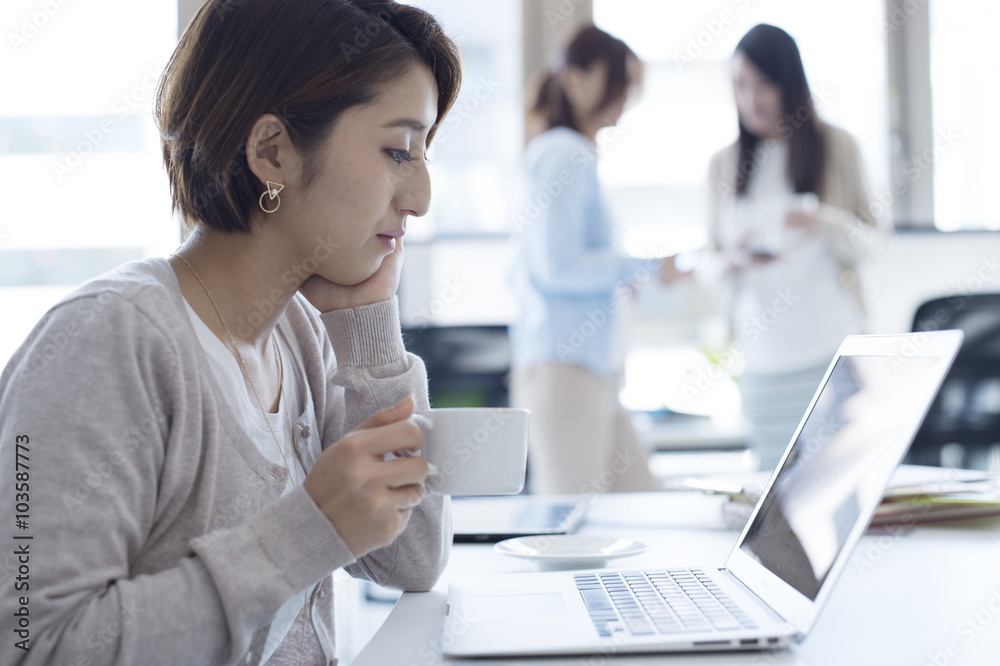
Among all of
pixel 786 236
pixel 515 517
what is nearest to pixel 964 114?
pixel 786 236

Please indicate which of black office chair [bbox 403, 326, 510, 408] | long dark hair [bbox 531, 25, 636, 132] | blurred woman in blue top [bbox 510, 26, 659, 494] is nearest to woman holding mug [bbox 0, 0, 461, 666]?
blurred woman in blue top [bbox 510, 26, 659, 494]

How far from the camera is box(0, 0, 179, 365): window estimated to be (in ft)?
6.49

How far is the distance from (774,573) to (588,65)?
1685mm

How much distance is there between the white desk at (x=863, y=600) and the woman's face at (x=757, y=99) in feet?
4.28

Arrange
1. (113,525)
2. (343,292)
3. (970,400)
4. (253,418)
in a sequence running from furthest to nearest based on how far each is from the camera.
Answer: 1. (970,400)
2. (343,292)
3. (253,418)
4. (113,525)

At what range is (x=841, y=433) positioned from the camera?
731 mm

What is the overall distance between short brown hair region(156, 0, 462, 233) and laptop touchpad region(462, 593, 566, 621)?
49 cm

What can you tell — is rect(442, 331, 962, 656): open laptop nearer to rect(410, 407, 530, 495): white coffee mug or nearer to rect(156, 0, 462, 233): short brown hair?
rect(410, 407, 530, 495): white coffee mug

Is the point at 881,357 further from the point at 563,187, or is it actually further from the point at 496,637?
the point at 563,187

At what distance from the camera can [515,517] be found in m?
1.17

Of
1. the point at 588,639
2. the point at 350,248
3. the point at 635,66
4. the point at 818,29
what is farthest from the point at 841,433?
the point at 818,29

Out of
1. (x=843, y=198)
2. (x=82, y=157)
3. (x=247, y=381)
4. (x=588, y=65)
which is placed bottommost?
(x=247, y=381)

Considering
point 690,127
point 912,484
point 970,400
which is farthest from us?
point 690,127

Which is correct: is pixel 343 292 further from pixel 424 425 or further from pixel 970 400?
pixel 970 400
